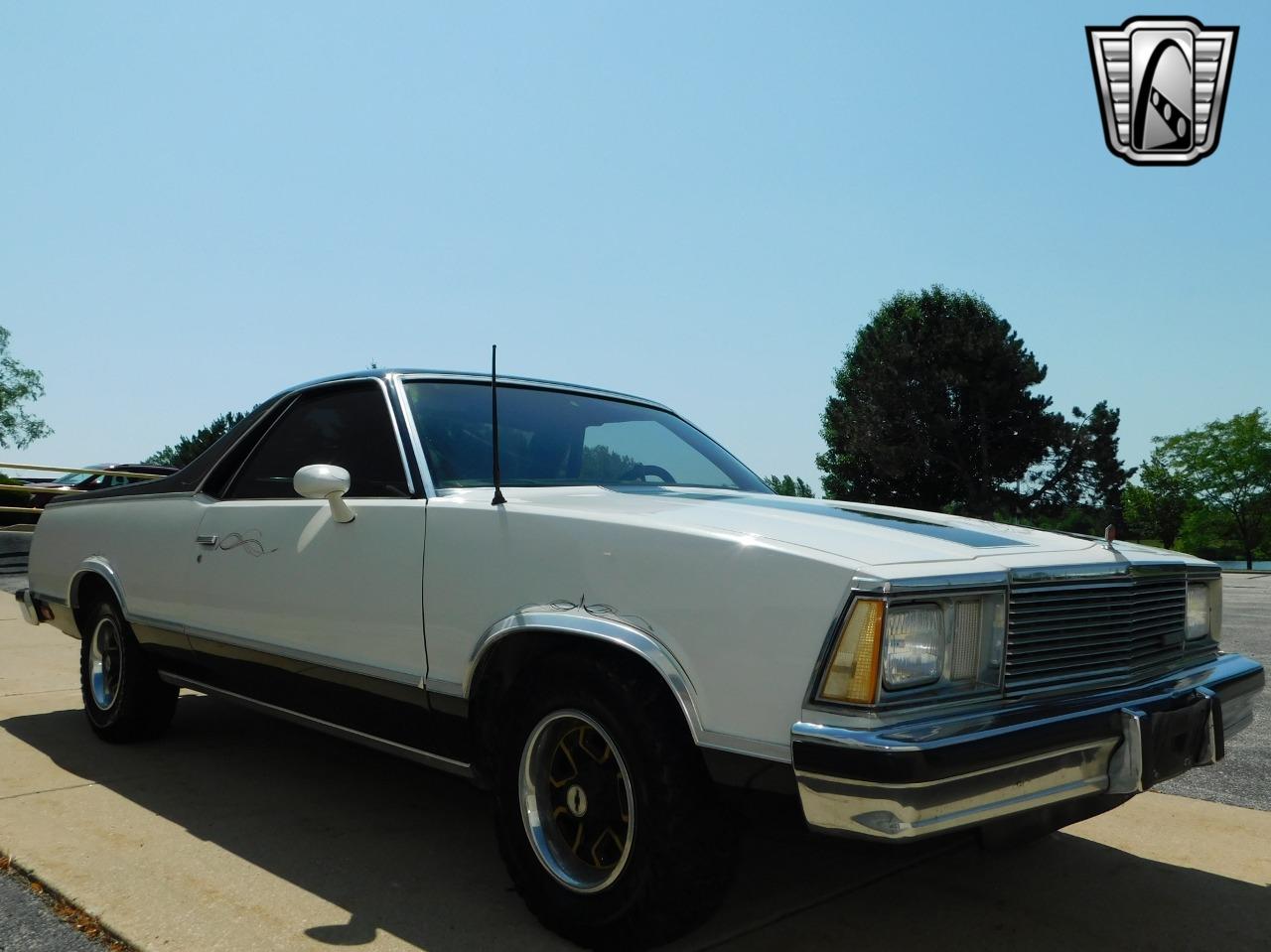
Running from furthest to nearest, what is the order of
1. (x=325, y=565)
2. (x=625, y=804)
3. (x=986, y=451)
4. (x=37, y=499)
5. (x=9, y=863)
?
(x=986, y=451) → (x=37, y=499) → (x=325, y=565) → (x=9, y=863) → (x=625, y=804)

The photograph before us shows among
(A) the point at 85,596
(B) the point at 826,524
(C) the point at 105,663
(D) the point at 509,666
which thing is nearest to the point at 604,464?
(D) the point at 509,666

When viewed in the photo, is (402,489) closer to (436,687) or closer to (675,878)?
(436,687)

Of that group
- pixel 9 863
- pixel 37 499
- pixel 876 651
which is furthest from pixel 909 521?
pixel 37 499

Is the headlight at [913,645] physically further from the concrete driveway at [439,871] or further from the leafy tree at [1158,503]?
the leafy tree at [1158,503]

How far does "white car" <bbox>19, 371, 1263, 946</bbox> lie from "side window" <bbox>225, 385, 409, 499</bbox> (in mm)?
18

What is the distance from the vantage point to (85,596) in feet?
16.4

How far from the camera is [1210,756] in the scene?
107 inches

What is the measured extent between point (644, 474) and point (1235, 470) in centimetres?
6871

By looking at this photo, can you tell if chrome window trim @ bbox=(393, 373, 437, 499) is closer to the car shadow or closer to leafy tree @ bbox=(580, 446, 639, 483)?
leafy tree @ bbox=(580, 446, 639, 483)

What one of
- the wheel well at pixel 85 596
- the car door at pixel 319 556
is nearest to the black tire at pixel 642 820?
the car door at pixel 319 556

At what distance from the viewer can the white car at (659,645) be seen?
2.16 metres

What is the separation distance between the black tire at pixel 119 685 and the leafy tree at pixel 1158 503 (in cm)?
6991

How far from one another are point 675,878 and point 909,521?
1223mm

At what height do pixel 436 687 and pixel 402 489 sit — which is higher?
pixel 402 489
